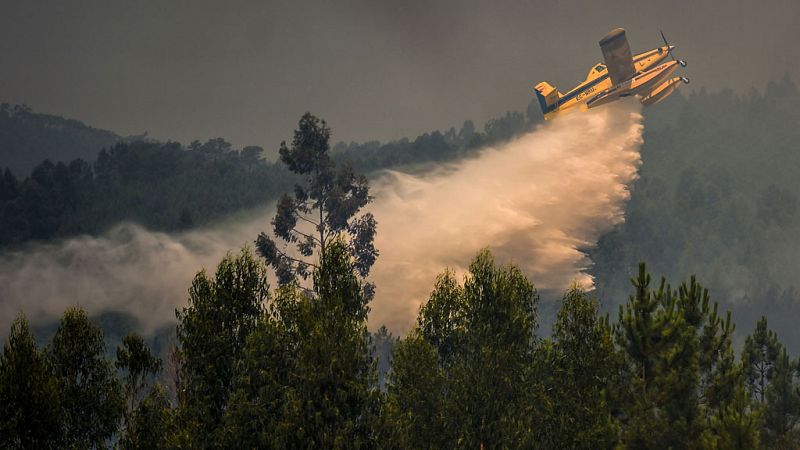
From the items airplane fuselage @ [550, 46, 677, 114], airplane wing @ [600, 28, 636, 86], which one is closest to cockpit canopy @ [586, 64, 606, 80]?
airplane fuselage @ [550, 46, 677, 114]

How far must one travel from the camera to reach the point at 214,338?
41312 millimetres

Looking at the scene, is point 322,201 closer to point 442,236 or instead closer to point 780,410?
point 442,236

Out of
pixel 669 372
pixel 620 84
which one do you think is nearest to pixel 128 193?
pixel 620 84

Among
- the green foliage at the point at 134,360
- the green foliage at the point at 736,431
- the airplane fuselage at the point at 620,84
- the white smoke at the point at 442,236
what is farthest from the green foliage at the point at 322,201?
the green foliage at the point at 736,431

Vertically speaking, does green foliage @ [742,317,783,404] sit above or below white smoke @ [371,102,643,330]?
below

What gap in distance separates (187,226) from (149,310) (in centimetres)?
1013

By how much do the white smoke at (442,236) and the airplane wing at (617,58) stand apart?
57.5 ft

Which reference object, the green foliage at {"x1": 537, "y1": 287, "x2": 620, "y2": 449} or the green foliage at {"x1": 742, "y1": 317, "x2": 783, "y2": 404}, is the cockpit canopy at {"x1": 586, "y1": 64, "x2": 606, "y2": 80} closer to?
the green foliage at {"x1": 742, "y1": 317, "x2": 783, "y2": 404}

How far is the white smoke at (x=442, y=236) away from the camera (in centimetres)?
10481

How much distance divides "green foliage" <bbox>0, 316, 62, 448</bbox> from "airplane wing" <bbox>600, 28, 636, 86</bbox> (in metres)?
57.4

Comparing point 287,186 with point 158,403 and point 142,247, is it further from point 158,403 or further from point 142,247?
point 158,403

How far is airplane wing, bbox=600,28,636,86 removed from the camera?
86688mm

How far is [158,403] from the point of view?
134ft

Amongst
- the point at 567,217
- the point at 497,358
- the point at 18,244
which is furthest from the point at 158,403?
the point at 18,244
